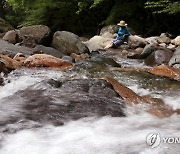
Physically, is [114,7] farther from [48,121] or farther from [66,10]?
[48,121]

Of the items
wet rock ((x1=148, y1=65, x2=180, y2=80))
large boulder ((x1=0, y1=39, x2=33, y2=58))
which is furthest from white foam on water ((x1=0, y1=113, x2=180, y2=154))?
→ large boulder ((x1=0, y1=39, x2=33, y2=58))

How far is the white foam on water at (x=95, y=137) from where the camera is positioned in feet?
11.6

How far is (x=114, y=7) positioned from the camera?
16.9 metres

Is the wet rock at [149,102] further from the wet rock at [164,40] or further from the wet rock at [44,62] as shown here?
the wet rock at [164,40]

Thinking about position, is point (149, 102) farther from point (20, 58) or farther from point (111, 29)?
point (111, 29)

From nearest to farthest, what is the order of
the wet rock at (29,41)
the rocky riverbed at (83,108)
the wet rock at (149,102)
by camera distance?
the rocky riverbed at (83,108) < the wet rock at (149,102) < the wet rock at (29,41)

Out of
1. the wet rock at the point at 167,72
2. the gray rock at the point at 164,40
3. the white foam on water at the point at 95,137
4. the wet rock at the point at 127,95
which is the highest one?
the white foam on water at the point at 95,137

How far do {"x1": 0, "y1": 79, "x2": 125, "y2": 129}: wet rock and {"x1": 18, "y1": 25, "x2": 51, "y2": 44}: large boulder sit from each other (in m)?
5.57

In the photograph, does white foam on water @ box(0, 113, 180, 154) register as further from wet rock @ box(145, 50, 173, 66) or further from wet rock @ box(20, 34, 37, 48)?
wet rock @ box(20, 34, 37, 48)

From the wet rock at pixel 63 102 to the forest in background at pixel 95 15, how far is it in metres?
10.3

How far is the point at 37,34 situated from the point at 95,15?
8.16 m

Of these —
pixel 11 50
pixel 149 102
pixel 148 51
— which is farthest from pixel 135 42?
pixel 149 102

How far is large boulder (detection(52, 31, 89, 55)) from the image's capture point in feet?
35.5

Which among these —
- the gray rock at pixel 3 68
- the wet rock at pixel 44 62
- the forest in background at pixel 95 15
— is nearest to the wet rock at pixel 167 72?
the wet rock at pixel 44 62
